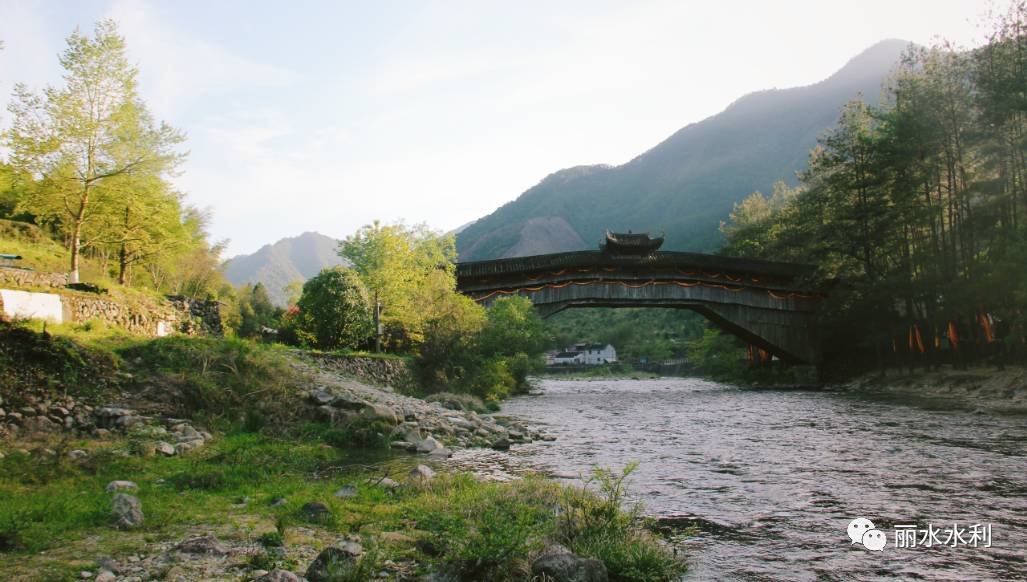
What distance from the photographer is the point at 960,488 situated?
802 centimetres

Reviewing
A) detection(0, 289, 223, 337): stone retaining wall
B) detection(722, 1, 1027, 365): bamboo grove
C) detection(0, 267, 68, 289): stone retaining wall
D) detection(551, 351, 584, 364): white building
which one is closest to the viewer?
detection(0, 267, 68, 289): stone retaining wall

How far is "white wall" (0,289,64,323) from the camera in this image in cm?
1164

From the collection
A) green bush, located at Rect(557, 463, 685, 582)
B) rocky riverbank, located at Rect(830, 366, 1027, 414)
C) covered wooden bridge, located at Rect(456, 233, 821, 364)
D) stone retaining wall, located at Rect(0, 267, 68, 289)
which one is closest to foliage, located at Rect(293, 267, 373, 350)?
stone retaining wall, located at Rect(0, 267, 68, 289)

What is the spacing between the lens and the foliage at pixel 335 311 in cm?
2402

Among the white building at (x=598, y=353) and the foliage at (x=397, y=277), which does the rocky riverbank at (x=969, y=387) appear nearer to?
the foliage at (x=397, y=277)

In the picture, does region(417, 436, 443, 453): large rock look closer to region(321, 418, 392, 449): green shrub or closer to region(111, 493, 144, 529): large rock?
region(321, 418, 392, 449): green shrub

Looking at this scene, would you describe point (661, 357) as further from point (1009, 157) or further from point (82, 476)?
point (82, 476)

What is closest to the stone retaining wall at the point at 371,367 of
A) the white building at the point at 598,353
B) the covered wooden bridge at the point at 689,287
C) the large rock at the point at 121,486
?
the large rock at the point at 121,486

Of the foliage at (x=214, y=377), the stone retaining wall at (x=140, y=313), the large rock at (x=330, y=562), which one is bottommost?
the large rock at (x=330, y=562)

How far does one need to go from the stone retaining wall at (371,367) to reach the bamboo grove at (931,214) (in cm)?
2125

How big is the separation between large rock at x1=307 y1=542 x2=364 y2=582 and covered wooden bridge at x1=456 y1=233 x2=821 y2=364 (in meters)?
32.6

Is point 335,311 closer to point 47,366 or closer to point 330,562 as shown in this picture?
point 47,366

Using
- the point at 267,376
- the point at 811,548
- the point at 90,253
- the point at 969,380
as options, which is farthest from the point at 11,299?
the point at 969,380

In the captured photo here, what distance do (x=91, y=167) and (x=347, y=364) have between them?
9.73 m
